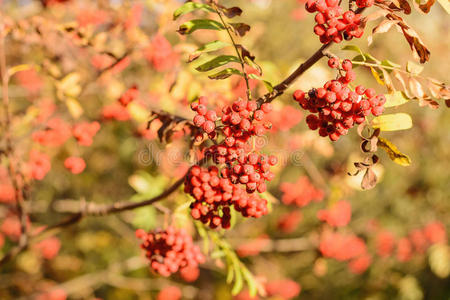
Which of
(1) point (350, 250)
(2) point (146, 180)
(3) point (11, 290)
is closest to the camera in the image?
(2) point (146, 180)

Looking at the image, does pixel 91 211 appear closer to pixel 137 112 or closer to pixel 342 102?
pixel 137 112

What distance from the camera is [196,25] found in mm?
1305

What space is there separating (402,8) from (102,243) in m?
5.38

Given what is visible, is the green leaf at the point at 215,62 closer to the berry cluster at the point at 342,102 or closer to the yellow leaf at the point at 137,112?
the berry cluster at the point at 342,102

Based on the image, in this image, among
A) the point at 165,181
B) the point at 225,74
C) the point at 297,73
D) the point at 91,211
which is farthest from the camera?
the point at 165,181

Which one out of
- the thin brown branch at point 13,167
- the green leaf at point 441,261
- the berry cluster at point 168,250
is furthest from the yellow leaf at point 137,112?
the green leaf at point 441,261

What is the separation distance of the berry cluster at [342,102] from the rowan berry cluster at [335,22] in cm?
7

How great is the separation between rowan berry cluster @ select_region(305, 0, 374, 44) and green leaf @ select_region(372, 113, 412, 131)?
30 cm

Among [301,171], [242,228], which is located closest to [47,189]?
[242,228]

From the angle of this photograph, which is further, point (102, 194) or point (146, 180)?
point (102, 194)

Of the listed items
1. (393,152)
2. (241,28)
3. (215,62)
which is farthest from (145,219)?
(393,152)

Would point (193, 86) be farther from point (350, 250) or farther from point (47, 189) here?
point (47, 189)

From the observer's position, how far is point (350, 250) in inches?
149

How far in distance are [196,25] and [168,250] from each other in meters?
0.94
